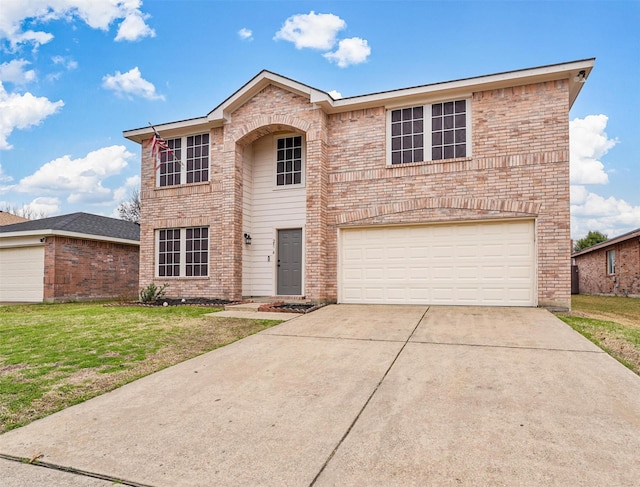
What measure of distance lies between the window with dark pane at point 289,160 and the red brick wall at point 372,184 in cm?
51

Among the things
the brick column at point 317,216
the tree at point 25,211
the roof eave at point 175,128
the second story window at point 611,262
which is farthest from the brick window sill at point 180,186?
the tree at point 25,211

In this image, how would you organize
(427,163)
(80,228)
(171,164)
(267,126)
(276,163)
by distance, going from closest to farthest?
(427,163), (267,126), (276,163), (171,164), (80,228)

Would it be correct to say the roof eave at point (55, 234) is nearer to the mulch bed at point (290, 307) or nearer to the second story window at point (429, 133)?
the mulch bed at point (290, 307)

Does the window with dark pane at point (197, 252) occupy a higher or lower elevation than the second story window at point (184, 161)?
lower

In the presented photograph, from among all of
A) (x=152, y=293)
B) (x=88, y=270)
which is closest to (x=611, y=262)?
(x=152, y=293)

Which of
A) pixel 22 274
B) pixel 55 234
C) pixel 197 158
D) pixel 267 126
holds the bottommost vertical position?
pixel 22 274

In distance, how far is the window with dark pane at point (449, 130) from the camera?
9.94 metres

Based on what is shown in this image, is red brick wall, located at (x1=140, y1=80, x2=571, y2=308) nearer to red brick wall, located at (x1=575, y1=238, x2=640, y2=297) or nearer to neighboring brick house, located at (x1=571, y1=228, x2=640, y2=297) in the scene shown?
neighboring brick house, located at (x1=571, y1=228, x2=640, y2=297)

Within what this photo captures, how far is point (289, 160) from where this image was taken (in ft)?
40.0

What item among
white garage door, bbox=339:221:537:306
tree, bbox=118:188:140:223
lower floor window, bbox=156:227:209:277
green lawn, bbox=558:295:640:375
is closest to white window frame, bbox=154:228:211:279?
lower floor window, bbox=156:227:209:277

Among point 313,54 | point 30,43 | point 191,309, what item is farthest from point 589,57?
point 30,43

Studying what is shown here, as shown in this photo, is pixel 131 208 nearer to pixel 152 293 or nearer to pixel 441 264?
pixel 152 293

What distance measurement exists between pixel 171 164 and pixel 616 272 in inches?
809

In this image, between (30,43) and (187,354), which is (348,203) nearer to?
(187,354)
